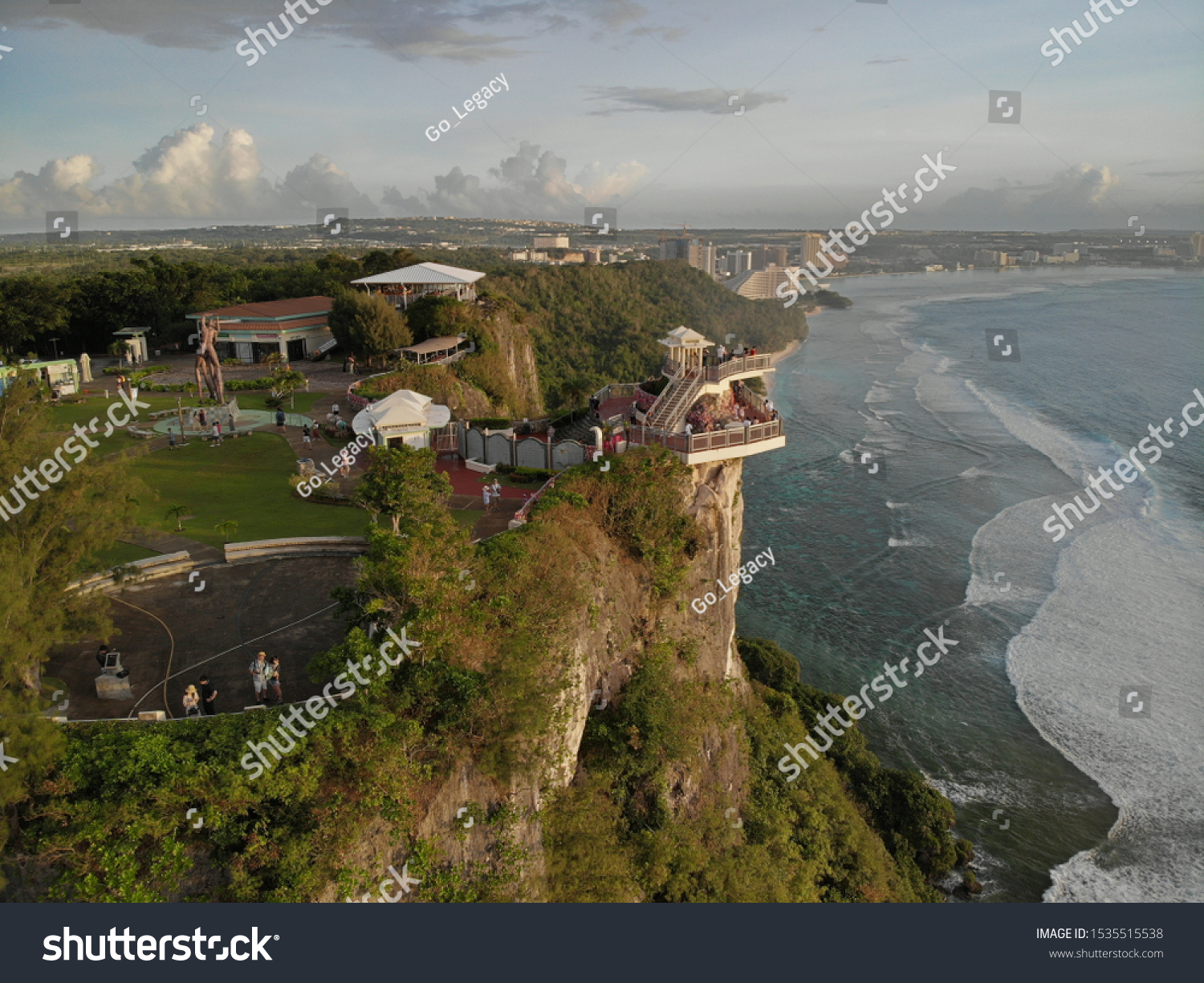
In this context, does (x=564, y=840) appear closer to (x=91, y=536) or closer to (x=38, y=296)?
(x=91, y=536)

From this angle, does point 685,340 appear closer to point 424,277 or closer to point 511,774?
point 511,774

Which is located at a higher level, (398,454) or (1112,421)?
(398,454)

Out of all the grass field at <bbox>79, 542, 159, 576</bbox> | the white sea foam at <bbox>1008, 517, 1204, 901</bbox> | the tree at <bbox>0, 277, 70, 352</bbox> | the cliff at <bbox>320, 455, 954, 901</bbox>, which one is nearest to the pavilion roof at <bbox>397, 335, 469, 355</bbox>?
the tree at <bbox>0, 277, 70, 352</bbox>

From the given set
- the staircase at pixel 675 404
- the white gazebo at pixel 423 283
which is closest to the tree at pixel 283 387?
the white gazebo at pixel 423 283

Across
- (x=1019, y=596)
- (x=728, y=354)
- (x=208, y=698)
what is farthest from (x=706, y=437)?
(x=1019, y=596)

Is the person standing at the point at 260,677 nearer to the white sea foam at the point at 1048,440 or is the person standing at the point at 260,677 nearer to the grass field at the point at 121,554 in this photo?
the grass field at the point at 121,554

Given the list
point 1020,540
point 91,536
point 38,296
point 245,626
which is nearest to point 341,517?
point 245,626
